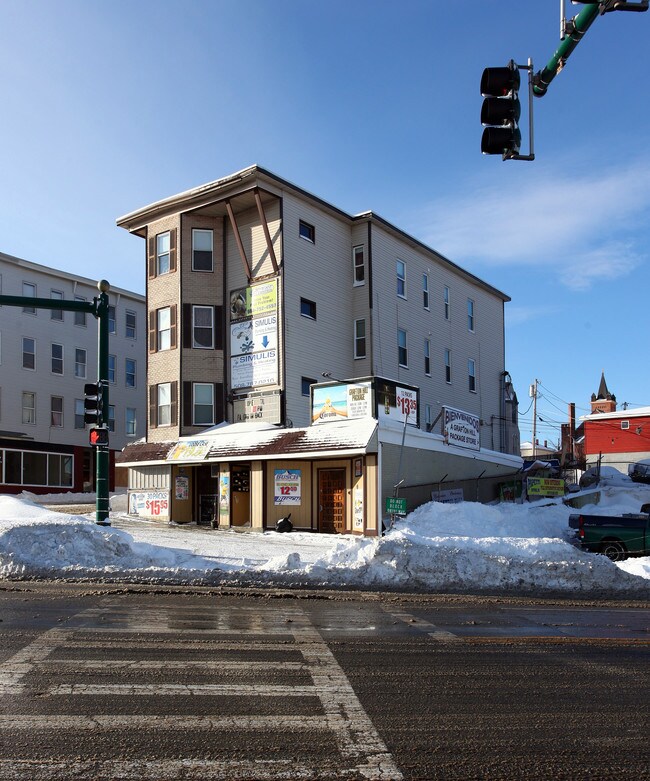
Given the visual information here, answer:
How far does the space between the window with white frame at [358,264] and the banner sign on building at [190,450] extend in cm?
1061

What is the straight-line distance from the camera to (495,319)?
4494 centimetres

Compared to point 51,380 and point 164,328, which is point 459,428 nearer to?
point 164,328

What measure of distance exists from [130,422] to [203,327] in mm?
25021

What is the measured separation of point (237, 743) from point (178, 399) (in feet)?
87.1

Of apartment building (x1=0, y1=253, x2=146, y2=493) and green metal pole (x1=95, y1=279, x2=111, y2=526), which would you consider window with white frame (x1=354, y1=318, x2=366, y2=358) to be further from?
apartment building (x1=0, y1=253, x2=146, y2=493)

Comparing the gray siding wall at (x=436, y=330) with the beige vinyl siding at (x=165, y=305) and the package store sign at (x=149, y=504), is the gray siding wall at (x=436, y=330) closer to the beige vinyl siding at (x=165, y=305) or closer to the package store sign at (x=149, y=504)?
the beige vinyl siding at (x=165, y=305)

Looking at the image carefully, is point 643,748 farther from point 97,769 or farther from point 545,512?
point 545,512

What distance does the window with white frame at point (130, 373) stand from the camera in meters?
54.1

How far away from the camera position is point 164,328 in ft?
106

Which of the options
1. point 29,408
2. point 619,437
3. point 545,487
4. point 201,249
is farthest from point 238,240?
point 619,437

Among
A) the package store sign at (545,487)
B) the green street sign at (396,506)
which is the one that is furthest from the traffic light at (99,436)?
the package store sign at (545,487)

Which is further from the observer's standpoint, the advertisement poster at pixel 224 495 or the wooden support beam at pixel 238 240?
the wooden support beam at pixel 238 240

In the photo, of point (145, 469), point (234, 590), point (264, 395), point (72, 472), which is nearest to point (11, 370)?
point (72, 472)

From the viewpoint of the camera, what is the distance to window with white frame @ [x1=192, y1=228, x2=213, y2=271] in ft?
105
